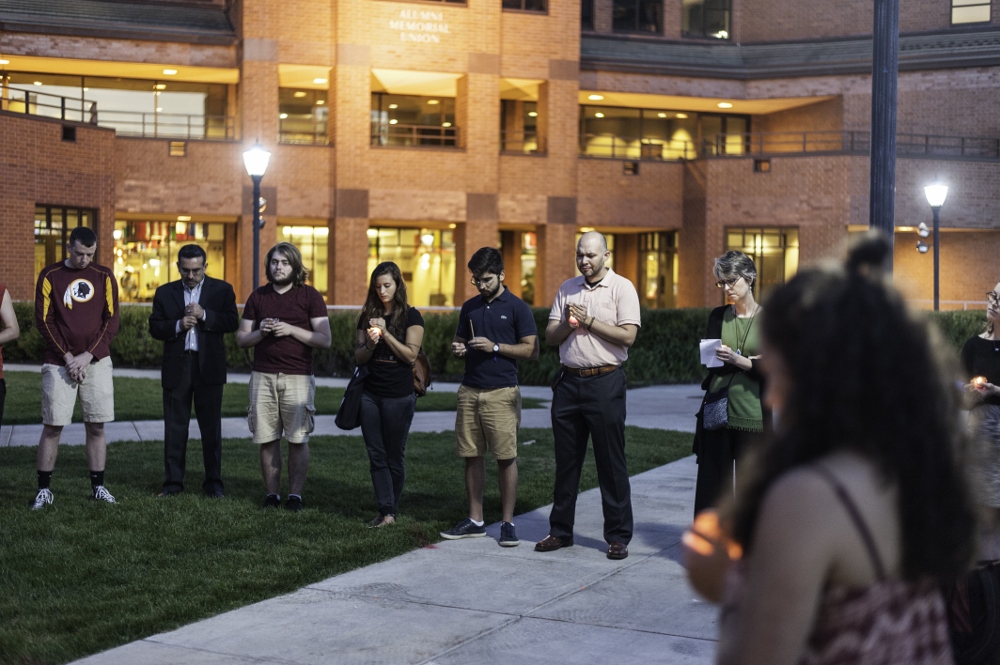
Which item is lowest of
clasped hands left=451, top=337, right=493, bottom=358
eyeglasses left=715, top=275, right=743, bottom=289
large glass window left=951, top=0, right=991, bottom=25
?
clasped hands left=451, top=337, right=493, bottom=358

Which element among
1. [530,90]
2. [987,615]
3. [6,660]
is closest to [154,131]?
[530,90]

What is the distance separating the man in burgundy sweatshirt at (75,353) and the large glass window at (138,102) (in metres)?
25.7

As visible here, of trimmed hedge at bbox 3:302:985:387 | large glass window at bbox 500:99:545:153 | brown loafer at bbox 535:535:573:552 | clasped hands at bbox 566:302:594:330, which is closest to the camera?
clasped hands at bbox 566:302:594:330

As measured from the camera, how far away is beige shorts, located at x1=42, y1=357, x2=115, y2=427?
8672 mm

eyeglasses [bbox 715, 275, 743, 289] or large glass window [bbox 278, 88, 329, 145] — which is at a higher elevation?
large glass window [bbox 278, 88, 329, 145]

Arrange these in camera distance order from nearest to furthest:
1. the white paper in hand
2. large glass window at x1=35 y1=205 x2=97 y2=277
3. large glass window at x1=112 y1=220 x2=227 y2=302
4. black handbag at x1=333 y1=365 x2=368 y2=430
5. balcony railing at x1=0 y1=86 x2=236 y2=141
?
the white paper in hand → black handbag at x1=333 y1=365 x2=368 y2=430 → large glass window at x1=35 y1=205 x2=97 y2=277 → balcony railing at x1=0 y1=86 x2=236 y2=141 → large glass window at x1=112 y1=220 x2=227 y2=302

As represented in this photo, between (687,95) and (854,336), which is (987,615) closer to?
(854,336)

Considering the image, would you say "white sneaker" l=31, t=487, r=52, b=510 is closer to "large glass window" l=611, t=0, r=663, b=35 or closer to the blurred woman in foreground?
the blurred woman in foreground

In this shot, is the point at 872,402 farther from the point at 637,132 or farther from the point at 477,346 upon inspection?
the point at 637,132

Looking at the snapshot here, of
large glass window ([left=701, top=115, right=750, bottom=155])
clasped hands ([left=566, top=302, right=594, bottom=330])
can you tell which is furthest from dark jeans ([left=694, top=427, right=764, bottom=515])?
large glass window ([left=701, top=115, right=750, bottom=155])

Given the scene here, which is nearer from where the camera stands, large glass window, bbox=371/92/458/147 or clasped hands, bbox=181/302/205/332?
clasped hands, bbox=181/302/205/332

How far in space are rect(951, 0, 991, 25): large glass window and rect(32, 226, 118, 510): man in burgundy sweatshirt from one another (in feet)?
117

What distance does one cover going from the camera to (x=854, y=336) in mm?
1842

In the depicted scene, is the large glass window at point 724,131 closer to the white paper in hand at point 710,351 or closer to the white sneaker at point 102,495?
the white sneaker at point 102,495
